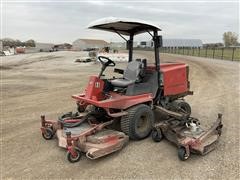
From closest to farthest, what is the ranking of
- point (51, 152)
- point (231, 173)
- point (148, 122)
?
1. point (231, 173)
2. point (51, 152)
3. point (148, 122)

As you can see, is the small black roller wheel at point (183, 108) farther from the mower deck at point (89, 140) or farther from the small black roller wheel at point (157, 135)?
the mower deck at point (89, 140)

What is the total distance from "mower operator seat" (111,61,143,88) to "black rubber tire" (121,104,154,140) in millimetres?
563

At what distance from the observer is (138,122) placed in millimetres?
5207

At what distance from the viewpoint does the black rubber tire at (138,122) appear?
16.5 ft

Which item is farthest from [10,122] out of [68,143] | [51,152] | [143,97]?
[143,97]

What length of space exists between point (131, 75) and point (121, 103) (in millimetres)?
929

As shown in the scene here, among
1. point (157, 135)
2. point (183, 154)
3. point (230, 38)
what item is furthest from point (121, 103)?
point (230, 38)

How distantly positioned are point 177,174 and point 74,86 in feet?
27.5

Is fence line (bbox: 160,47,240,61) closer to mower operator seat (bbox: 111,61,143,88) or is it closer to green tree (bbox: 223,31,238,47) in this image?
mower operator seat (bbox: 111,61,143,88)

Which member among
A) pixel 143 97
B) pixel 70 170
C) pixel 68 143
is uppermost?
pixel 143 97

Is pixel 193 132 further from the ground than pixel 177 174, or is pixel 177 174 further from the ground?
pixel 193 132

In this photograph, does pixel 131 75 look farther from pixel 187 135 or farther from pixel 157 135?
pixel 187 135

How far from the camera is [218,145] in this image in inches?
198

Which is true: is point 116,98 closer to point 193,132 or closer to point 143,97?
point 143,97
